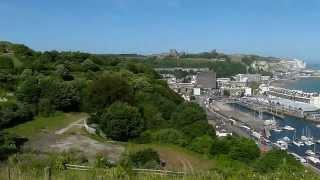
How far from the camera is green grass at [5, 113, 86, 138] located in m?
18.6

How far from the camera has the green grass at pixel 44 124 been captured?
61.2 feet

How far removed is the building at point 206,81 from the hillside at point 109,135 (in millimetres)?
69918

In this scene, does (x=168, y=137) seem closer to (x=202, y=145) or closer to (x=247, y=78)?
(x=202, y=145)

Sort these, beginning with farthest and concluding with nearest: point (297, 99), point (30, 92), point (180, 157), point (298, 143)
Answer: point (297, 99) → point (298, 143) → point (30, 92) → point (180, 157)

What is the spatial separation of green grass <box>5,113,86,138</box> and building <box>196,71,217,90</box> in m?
77.5

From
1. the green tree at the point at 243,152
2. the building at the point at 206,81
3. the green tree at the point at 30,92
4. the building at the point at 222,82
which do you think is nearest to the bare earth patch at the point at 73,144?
the green tree at the point at 30,92

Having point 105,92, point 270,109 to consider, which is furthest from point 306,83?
point 105,92

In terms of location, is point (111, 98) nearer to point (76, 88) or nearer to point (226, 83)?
point (76, 88)

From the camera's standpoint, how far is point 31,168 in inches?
339

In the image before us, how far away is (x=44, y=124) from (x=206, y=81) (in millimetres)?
82480

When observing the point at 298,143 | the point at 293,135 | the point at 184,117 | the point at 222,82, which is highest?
the point at 184,117

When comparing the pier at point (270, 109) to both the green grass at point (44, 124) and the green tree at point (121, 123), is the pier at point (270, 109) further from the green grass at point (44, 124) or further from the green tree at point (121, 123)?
the green tree at point (121, 123)

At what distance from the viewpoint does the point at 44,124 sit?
66.6ft

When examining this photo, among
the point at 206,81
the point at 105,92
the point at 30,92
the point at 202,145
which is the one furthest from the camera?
the point at 206,81
